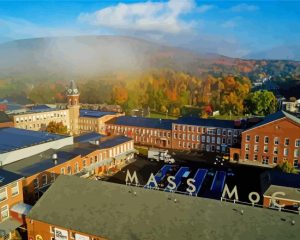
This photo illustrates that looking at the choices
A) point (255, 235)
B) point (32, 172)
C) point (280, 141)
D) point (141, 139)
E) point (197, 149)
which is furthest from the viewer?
point (141, 139)

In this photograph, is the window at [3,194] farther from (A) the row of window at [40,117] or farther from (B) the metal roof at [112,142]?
(A) the row of window at [40,117]

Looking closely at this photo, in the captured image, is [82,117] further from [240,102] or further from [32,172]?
[240,102]

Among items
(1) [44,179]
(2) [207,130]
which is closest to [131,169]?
(1) [44,179]

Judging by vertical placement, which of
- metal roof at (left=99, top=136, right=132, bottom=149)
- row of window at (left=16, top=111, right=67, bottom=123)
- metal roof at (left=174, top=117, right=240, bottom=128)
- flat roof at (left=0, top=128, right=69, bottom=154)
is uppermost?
flat roof at (left=0, top=128, right=69, bottom=154)

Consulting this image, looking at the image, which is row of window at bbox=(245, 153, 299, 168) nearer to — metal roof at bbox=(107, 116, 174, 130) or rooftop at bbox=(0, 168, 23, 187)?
metal roof at bbox=(107, 116, 174, 130)

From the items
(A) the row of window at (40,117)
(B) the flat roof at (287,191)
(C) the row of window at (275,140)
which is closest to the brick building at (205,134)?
(C) the row of window at (275,140)

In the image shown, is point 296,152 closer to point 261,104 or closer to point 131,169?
point 131,169

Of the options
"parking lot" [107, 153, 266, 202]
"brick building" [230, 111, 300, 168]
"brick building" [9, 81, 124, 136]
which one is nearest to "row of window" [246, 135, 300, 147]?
"brick building" [230, 111, 300, 168]

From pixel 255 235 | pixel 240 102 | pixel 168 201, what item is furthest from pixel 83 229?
pixel 240 102
